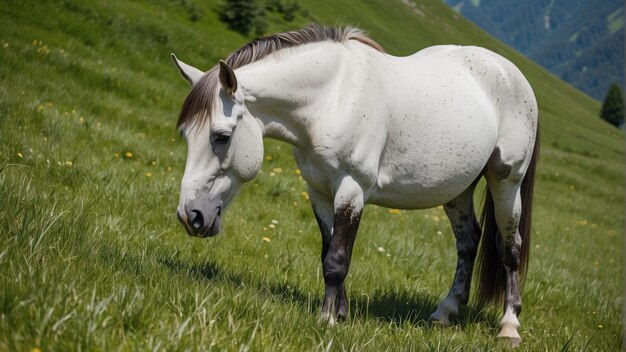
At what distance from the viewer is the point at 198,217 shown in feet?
11.4

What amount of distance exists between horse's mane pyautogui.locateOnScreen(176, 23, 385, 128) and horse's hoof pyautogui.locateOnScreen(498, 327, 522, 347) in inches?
97.5

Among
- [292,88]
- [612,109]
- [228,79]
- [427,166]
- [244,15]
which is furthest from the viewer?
[612,109]

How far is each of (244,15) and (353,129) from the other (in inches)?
928

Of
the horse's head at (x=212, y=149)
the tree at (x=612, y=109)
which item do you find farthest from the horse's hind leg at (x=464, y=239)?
the tree at (x=612, y=109)

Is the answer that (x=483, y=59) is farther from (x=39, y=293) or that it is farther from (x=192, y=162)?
(x=39, y=293)

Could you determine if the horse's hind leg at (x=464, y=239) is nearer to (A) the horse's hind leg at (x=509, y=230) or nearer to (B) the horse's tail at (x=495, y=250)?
(B) the horse's tail at (x=495, y=250)

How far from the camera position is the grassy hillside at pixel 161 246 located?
8.01 ft

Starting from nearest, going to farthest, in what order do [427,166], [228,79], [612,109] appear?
[228,79] < [427,166] < [612,109]

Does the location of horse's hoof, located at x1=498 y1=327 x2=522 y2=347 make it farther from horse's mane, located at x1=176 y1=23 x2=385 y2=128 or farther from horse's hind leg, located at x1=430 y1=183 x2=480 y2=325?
horse's mane, located at x1=176 y1=23 x2=385 y2=128

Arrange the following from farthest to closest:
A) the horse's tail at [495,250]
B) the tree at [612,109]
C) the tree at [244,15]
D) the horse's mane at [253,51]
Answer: the tree at [612,109]
the tree at [244,15]
the horse's tail at [495,250]
the horse's mane at [253,51]

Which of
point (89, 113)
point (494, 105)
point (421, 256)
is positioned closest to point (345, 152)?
point (494, 105)

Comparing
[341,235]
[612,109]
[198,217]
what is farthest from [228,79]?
[612,109]

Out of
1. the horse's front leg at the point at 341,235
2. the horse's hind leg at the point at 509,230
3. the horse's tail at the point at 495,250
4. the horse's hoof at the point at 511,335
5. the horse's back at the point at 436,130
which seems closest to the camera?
the horse's front leg at the point at 341,235

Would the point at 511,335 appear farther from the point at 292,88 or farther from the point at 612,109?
the point at 612,109
